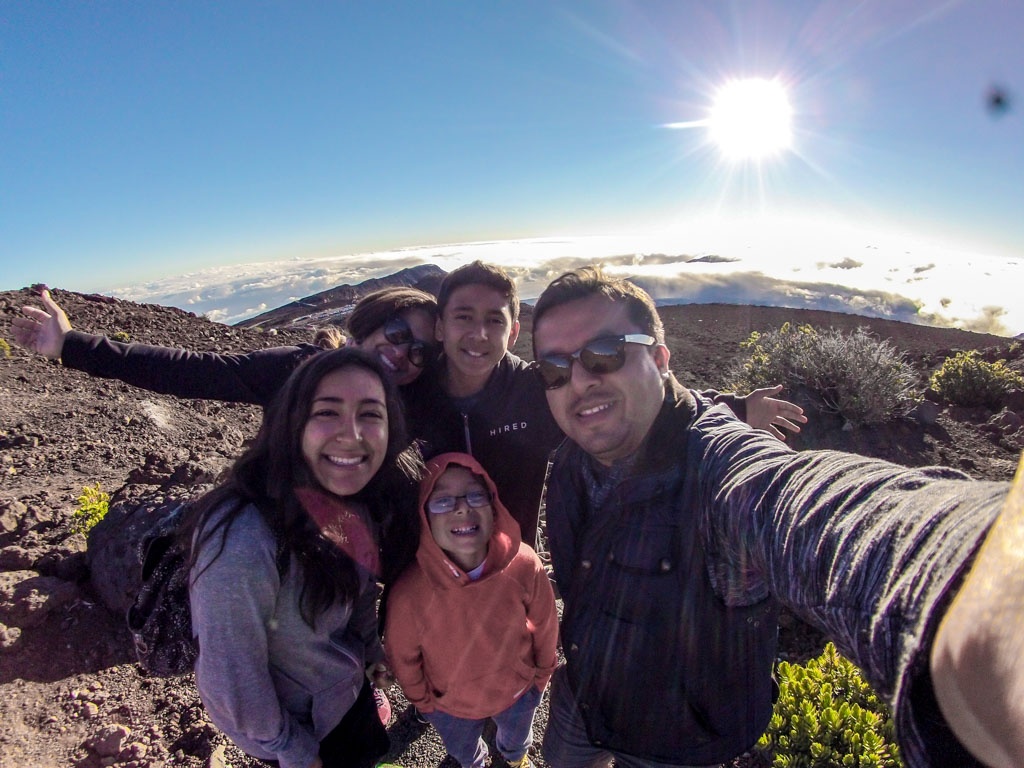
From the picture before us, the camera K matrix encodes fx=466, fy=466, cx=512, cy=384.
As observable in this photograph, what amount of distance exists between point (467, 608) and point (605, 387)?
105 cm

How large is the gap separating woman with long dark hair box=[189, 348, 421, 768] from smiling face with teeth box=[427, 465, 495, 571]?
13 cm

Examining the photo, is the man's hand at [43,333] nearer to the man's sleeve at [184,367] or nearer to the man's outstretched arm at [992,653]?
the man's sleeve at [184,367]

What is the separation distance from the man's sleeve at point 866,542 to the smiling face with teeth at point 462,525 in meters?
0.99

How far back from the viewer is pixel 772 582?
0.98m

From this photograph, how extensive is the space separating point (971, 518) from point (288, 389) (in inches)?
71.4

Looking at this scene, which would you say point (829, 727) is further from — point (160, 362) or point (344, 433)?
point (160, 362)

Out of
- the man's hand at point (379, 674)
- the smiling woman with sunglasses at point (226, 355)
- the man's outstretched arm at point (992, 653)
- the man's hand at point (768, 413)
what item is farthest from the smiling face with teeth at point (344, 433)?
the man's hand at point (768, 413)

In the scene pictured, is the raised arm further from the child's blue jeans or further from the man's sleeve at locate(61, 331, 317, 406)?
the child's blue jeans

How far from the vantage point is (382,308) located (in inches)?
94.7

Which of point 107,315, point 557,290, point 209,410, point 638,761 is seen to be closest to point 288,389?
point 557,290

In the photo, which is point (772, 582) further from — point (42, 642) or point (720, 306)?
point (720, 306)

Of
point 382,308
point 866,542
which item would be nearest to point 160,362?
point 382,308

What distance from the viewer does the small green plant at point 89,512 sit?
3.24 m

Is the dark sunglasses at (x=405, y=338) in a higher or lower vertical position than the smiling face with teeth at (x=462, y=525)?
higher
